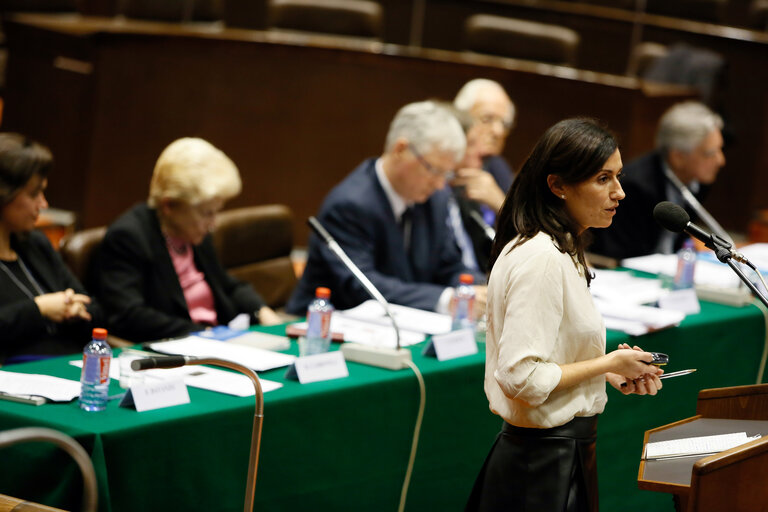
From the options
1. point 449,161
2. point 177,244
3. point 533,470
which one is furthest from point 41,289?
point 533,470

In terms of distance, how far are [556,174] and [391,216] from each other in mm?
1706

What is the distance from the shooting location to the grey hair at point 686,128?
15.6 feet

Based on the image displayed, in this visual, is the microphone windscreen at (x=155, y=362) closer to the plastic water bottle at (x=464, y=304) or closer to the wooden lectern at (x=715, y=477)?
the wooden lectern at (x=715, y=477)

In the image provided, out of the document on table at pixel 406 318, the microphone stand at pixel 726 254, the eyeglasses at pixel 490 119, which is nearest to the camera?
the microphone stand at pixel 726 254

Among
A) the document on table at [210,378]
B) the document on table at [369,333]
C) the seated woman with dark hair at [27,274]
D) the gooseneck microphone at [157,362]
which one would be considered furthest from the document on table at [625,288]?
the gooseneck microphone at [157,362]

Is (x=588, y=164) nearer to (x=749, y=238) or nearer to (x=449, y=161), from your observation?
(x=449, y=161)

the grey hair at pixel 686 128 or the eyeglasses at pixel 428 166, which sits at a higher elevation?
the grey hair at pixel 686 128

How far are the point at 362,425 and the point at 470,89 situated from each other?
104 inches

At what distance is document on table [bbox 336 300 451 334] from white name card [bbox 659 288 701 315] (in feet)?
2.61

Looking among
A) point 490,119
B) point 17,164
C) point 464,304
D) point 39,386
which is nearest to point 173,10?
point 490,119

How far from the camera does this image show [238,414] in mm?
2227

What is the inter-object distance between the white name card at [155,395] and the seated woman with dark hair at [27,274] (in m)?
0.79

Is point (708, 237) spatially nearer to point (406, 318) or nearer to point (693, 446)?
point (693, 446)

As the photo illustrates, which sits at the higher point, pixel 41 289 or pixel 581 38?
pixel 581 38
